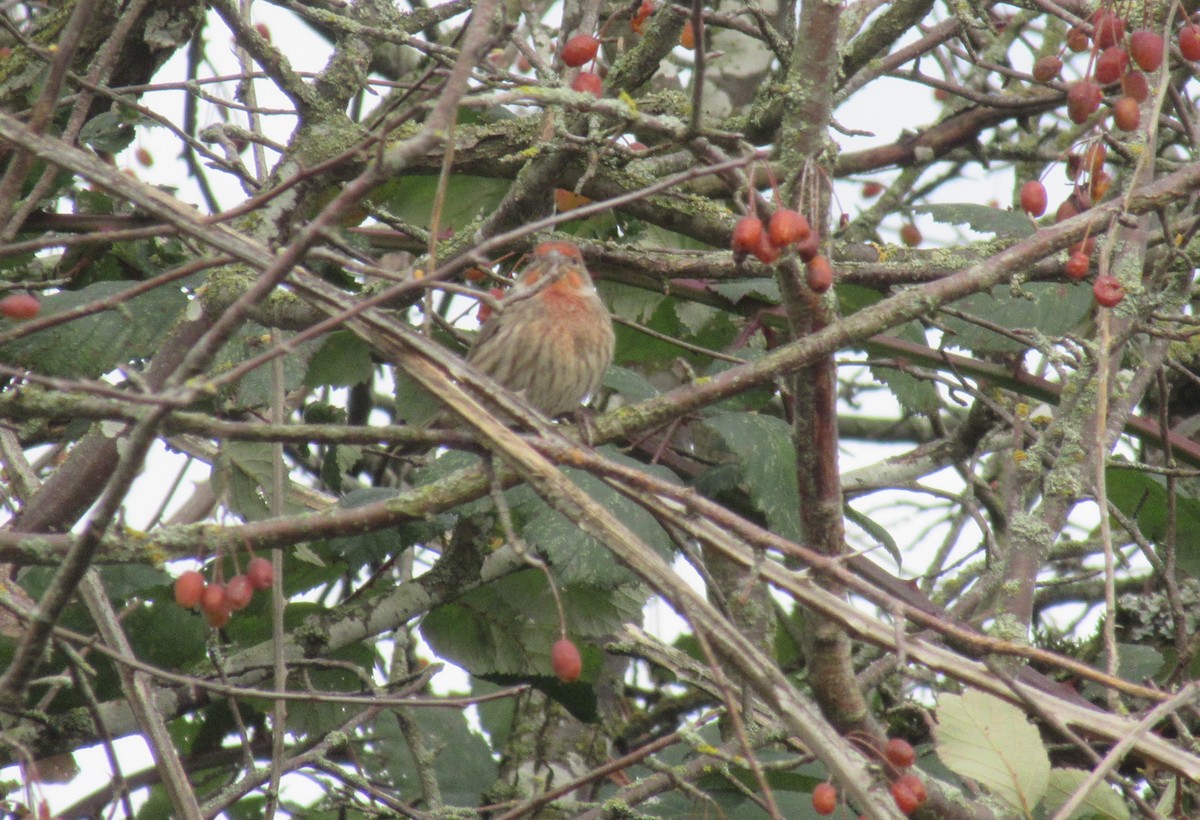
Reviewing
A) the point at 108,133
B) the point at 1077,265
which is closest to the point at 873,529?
the point at 1077,265

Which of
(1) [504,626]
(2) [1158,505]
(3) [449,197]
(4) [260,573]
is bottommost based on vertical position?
(1) [504,626]

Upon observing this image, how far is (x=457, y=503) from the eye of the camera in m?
2.86

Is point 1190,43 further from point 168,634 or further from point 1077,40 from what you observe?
point 168,634

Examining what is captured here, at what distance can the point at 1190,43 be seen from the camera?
141 inches

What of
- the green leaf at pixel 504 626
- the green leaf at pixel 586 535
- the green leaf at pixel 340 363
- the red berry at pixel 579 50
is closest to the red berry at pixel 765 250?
the green leaf at pixel 586 535

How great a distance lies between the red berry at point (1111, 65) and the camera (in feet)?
11.4

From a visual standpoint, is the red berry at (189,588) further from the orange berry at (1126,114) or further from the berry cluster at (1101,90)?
the orange berry at (1126,114)

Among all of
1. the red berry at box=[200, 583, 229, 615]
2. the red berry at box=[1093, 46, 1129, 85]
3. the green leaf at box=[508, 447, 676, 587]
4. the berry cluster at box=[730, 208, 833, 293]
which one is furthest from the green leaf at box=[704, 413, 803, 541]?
the red berry at box=[200, 583, 229, 615]

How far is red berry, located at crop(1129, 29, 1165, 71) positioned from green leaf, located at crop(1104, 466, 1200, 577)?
1695 millimetres

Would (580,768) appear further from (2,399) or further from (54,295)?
(2,399)

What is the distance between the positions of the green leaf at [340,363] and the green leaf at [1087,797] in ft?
9.00

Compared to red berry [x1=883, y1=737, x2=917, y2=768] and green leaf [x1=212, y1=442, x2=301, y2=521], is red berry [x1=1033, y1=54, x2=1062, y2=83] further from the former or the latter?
green leaf [x1=212, y1=442, x2=301, y2=521]

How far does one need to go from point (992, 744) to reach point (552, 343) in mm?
2992

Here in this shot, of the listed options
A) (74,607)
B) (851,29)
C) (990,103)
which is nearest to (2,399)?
(74,607)
